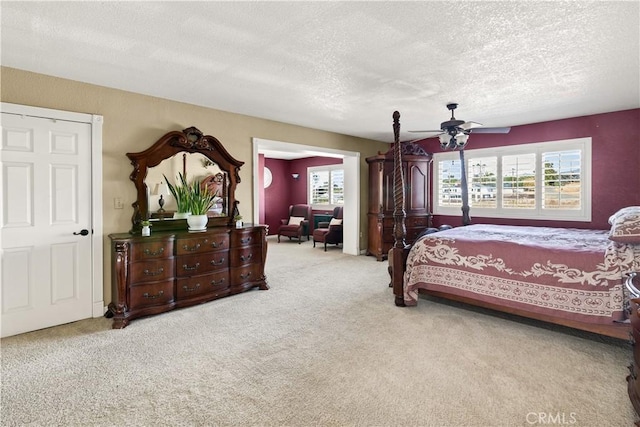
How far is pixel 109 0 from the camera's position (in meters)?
1.99

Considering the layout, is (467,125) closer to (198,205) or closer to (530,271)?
(530,271)

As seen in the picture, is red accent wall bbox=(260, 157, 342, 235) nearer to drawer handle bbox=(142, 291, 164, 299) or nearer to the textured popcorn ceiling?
the textured popcorn ceiling

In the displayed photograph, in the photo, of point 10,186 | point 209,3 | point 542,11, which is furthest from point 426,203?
point 10,186

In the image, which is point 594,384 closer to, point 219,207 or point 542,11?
point 542,11

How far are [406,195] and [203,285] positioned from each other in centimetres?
418

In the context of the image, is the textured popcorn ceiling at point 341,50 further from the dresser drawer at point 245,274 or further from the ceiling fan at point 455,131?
the dresser drawer at point 245,274

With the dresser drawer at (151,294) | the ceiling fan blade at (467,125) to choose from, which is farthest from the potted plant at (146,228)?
the ceiling fan blade at (467,125)

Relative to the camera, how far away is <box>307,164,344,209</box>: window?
9164 mm

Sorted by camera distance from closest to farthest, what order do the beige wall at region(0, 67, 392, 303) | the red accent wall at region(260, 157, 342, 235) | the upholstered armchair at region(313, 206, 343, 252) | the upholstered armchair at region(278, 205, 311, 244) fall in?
the beige wall at region(0, 67, 392, 303), the upholstered armchair at region(313, 206, 343, 252), the upholstered armchair at region(278, 205, 311, 244), the red accent wall at region(260, 157, 342, 235)

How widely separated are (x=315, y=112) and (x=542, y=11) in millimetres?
2907

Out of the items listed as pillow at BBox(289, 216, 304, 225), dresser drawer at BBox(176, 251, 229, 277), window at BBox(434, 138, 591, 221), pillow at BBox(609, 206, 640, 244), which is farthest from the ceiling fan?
pillow at BBox(289, 216, 304, 225)

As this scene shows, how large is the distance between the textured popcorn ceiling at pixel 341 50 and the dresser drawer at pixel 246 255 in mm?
1898

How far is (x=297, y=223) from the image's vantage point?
9.06 metres

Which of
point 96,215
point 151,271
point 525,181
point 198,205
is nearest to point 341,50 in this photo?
point 198,205
